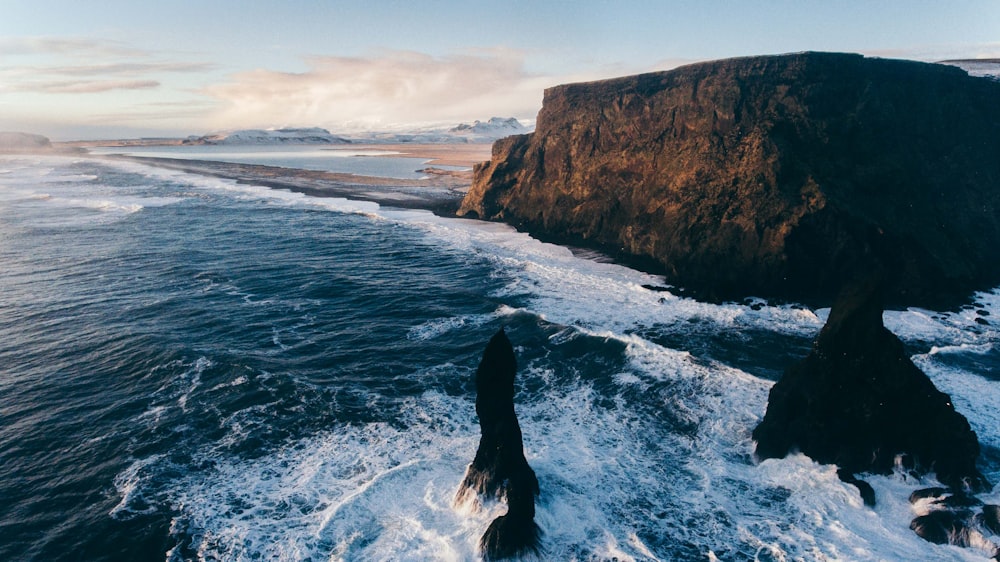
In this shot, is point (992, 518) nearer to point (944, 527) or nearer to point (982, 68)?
point (944, 527)

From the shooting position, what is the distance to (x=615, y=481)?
19703 mm

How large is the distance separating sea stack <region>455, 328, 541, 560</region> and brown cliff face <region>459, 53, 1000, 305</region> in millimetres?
25331

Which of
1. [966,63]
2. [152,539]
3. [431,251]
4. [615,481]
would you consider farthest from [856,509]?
[966,63]

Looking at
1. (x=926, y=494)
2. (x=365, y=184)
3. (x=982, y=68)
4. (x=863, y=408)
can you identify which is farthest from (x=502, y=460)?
(x=365, y=184)

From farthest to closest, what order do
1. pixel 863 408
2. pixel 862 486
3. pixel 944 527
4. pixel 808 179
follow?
pixel 808 179
pixel 863 408
pixel 862 486
pixel 944 527

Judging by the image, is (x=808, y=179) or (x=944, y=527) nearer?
(x=944, y=527)

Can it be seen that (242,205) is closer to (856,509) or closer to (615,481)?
(615,481)

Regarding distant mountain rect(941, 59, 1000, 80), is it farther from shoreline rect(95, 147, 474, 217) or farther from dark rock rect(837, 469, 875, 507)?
shoreline rect(95, 147, 474, 217)

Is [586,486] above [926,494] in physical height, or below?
below

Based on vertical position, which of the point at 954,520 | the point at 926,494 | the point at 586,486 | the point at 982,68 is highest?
the point at 982,68

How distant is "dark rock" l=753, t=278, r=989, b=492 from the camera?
Result: 19.7m

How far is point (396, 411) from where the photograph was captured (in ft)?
79.0

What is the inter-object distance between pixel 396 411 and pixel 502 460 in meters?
7.67

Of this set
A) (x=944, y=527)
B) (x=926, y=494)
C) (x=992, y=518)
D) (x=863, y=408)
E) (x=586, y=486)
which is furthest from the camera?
(x=863, y=408)
